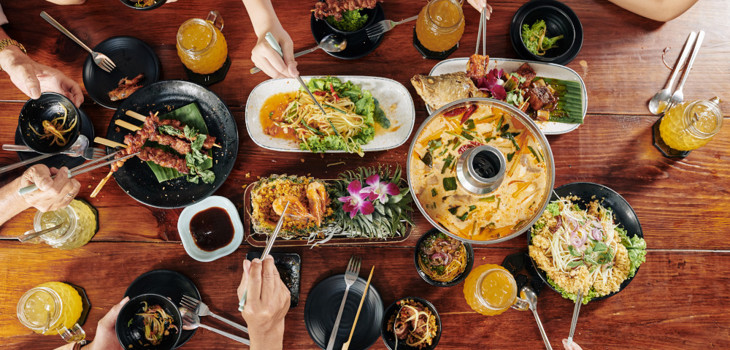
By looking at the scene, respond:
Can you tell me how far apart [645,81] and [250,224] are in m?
2.77

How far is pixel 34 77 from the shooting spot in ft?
7.00

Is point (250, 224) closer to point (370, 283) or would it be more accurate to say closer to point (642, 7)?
point (370, 283)

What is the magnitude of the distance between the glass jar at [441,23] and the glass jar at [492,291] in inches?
54.7

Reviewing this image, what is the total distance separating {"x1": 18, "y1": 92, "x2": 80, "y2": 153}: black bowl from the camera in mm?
2096

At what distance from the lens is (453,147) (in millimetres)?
1907

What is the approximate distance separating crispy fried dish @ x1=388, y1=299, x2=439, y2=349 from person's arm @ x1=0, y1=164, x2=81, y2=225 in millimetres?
1951

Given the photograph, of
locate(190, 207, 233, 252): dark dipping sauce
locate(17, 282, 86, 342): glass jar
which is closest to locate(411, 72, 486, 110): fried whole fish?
locate(190, 207, 233, 252): dark dipping sauce

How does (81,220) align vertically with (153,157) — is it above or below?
below

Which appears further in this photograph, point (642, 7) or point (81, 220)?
point (642, 7)

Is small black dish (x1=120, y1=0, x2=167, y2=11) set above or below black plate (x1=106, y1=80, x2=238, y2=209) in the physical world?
above

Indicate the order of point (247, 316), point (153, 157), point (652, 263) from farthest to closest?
point (652, 263) < point (153, 157) < point (247, 316)

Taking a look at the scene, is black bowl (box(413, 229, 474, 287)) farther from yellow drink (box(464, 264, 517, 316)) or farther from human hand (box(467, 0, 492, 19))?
human hand (box(467, 0, 492, 19))

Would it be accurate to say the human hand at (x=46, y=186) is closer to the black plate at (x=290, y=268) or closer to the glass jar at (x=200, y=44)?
the glass jar at (x=200, y=44)

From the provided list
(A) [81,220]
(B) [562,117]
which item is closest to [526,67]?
(B) [562,117]
